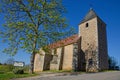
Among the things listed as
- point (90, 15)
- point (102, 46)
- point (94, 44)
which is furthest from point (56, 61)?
point (90, 15)

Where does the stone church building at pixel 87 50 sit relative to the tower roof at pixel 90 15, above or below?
below

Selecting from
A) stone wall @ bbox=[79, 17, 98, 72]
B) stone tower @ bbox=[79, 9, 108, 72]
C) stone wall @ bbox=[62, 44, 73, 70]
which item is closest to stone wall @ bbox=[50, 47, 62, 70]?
stone wall @ bbox=[62, 44, 73, 70]

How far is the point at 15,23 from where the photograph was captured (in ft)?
76.2

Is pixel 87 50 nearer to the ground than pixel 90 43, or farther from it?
nearer to the ground

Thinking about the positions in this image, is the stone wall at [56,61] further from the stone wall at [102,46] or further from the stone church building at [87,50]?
the stone wall at [102,46]

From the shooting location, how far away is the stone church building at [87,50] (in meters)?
31.9

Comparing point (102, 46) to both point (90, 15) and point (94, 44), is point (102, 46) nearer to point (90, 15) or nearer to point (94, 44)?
point (94, 44)

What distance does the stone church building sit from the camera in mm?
31922

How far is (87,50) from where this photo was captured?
33.7 metres

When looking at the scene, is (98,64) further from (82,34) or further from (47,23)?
(47,23)

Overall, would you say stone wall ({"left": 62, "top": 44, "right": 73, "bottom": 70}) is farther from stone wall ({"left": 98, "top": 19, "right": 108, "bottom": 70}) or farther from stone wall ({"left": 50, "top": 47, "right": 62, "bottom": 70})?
stone wall ({"left": 98, "top": 19, "right": 108, "bottom": 70})

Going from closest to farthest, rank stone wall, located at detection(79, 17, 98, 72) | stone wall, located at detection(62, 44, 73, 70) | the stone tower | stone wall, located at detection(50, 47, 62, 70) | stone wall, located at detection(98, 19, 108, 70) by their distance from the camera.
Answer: the stone tower → stone wall, located at detection(79, 17, 98, 72) → stone wall, located at detection(98, 19, 108, 70) → stone wall, located at detection(62, 44, 73, 70) → stone wall, located at detection(50, 47, 62, 70)

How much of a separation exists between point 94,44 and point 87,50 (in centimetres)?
233

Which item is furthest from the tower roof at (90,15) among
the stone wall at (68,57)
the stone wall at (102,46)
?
the stone wall at (68,57)
